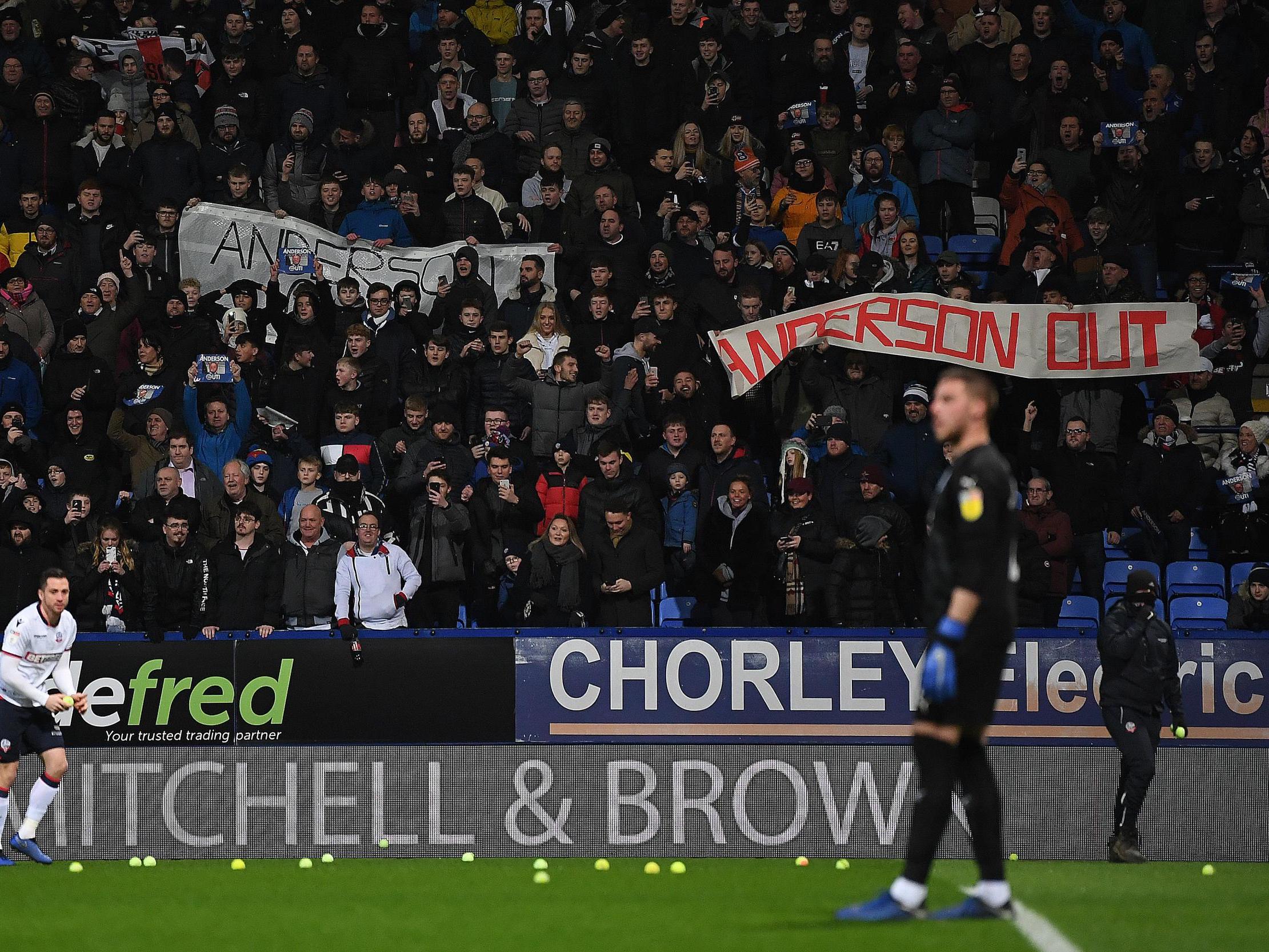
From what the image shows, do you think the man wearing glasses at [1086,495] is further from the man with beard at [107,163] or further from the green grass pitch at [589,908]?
the man with beard at [107,163]

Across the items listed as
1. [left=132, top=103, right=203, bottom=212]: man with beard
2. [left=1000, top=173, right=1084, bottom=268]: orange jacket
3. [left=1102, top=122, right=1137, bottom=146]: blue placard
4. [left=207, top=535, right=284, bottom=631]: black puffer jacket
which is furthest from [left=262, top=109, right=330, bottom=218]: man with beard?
[left=1102, top=122, right=1137, bottom=146]: blue placard

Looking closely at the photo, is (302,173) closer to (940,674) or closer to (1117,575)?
(1117,575)

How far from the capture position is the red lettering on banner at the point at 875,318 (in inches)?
631

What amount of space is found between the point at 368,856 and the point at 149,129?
9.85m

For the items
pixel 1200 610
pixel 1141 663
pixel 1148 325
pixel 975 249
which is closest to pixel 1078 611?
pixel 1200 610

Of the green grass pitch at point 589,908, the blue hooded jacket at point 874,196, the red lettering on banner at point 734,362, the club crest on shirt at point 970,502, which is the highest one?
the blue hooded jacket at point 874,196

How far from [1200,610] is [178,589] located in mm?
8759

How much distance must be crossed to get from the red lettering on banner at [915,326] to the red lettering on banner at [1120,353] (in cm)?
150

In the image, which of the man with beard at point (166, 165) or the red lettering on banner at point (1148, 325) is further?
the man with beard at point (166, 165)

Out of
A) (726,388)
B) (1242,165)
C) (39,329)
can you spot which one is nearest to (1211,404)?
(1242,165)

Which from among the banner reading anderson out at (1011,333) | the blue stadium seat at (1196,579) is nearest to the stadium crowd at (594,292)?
the banner reading anderson out at (1011,333)

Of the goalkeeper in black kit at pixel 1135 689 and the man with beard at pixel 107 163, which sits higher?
the man with beard at pixel 107 163

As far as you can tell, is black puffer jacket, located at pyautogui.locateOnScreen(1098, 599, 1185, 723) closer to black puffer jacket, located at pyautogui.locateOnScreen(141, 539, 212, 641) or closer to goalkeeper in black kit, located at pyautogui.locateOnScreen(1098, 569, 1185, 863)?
goalkeeper in black kit, located at pyautogui.locateOnScreen(1098, 569, 1185, 863)

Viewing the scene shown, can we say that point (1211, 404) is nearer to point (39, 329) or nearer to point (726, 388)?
point (726, 388)
